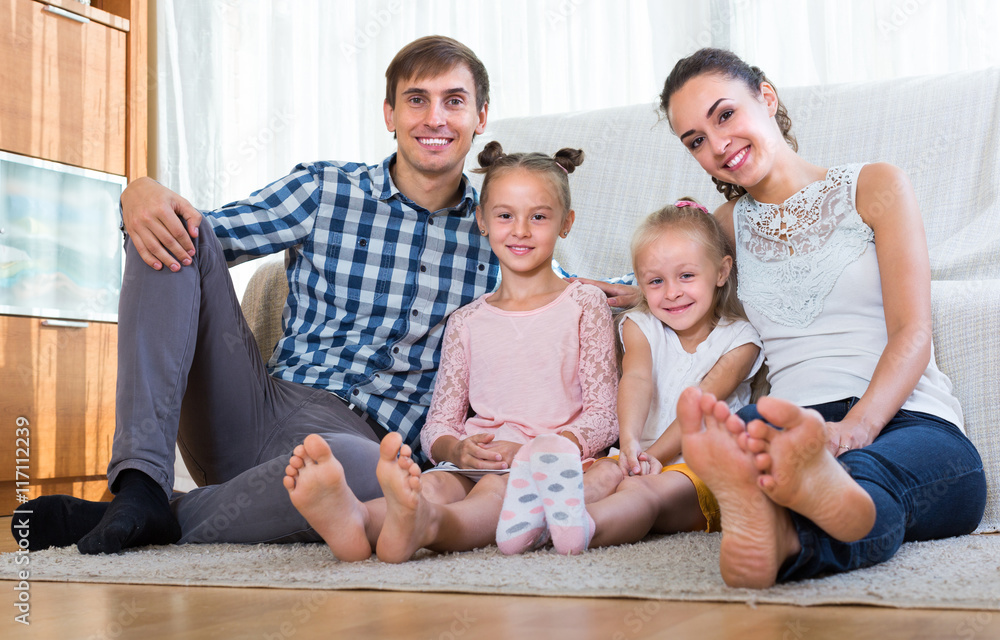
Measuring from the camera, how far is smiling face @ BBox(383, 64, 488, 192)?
5.13ft

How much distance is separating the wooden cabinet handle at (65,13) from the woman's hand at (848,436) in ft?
8.08

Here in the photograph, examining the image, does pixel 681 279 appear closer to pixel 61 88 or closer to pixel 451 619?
pixel 451 619

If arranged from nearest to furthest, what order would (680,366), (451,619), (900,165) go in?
(451,619) → (680,366) → (900,165)

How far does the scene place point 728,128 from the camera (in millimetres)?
1284

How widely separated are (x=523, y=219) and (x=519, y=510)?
0.60 m

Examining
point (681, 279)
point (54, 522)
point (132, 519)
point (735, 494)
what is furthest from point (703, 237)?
point (54, 522)

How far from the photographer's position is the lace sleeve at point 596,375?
134 centimetres

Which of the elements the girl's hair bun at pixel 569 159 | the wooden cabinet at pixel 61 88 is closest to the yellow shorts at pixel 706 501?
the girl's hair bun at pixel 569 159

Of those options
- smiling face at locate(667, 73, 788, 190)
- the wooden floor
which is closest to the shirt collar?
smiling face at locate(667, 73, 788, 190)

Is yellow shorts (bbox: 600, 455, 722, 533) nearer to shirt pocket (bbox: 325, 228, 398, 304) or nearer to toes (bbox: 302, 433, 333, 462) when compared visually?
toes (bbox: 302, 433, 333, 462)

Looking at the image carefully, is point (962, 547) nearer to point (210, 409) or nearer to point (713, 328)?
point (713, 328)

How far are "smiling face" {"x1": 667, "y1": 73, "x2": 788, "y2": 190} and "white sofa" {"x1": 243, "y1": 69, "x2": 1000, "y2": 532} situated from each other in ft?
0.92

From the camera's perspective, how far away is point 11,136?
2379 millimetres

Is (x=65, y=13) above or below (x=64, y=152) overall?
above
